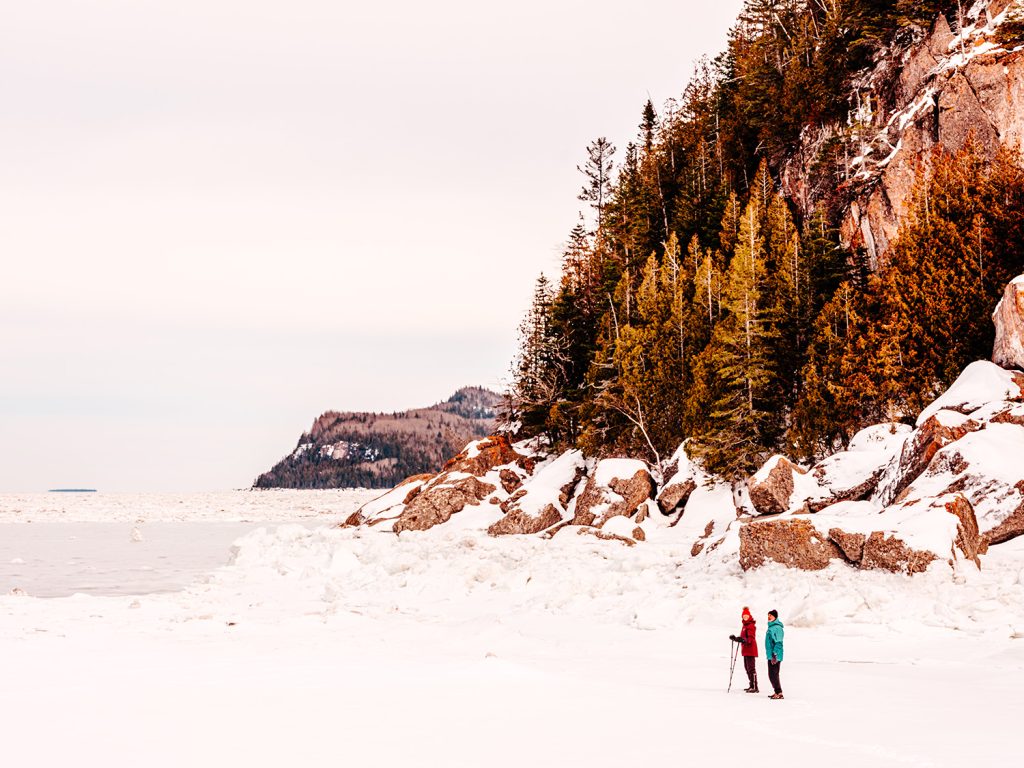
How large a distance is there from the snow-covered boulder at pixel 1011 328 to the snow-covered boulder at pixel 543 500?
18.8m

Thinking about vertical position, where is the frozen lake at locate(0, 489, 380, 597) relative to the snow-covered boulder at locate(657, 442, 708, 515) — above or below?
below

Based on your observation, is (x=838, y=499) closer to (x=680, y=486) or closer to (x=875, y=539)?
(x=875, y=539)

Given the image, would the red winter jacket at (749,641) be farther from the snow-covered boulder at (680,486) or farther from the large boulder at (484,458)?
the large boulder at (484,458)

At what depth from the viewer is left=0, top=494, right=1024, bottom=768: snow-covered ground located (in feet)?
24.8

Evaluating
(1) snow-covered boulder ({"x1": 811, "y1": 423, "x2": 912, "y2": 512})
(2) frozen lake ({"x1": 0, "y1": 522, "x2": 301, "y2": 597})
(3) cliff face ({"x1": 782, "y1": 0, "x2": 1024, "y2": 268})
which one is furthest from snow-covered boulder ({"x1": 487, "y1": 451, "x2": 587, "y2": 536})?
(3) cliff face ({"x1": 782, "y1": 0, "x2": 1024, "y2": 268})

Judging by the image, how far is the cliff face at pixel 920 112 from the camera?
101 feet

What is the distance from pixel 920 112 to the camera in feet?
111

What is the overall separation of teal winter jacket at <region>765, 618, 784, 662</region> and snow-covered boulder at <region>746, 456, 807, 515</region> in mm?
15430

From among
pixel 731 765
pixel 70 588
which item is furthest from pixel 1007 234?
pixel 70 588

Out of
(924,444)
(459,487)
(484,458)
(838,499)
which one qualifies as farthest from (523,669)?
(484,458)

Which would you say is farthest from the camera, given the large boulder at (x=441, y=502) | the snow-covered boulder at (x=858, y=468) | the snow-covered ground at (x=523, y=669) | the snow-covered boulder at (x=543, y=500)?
the large boulder at (x=441, y=502)

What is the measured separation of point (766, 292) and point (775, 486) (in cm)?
1340

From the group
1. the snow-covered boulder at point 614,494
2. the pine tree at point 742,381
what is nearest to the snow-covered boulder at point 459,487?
the snow-covered boulder at point 614,494

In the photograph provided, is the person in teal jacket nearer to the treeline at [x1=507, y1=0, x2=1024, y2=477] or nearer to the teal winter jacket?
the teal winter jacket
